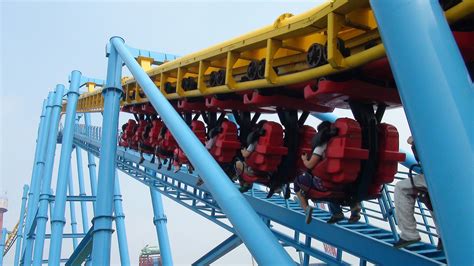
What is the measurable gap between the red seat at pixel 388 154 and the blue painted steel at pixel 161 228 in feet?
17.0

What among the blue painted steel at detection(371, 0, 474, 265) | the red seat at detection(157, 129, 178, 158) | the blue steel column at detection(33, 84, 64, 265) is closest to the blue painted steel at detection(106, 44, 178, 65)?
the red seat at detection(157, 129, 178, 158)

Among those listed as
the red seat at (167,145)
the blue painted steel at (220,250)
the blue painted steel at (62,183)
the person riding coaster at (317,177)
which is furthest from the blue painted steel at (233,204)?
the blue painted steel at (62,183)

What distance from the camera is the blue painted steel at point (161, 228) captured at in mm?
6989

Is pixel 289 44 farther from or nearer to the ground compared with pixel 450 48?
farther from the ground

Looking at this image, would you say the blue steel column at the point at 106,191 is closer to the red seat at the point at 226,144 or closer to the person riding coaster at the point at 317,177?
the red seat at the point at 226,144

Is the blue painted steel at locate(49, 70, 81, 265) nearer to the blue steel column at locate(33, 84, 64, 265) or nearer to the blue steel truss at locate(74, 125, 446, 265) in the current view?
the blue steel column at locate(33, 84, 64, 265)

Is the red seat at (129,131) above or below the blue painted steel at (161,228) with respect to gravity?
above

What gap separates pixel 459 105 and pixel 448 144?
9cm

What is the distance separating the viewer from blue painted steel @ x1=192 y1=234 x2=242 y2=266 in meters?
5.05

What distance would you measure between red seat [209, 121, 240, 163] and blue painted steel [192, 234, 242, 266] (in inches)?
56.7

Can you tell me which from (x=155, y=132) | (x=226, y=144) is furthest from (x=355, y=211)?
(x=155, y=132)

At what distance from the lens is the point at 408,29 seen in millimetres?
1031

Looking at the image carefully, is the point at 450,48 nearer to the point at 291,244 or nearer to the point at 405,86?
the point at 405,86

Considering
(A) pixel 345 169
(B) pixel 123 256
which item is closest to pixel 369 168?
(A) pixel 345 169
